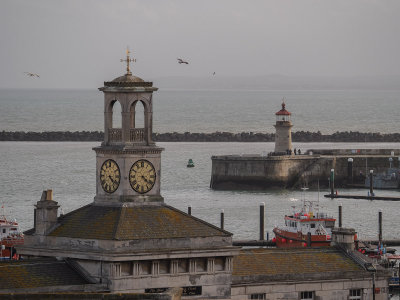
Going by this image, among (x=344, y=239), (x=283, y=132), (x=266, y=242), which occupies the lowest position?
(x=266, y=242)

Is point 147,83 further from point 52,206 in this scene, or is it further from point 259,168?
point 259,168

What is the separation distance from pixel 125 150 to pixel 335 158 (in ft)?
284

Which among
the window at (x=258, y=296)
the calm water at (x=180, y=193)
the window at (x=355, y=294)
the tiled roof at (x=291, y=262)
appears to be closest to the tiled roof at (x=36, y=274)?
the tiled roof at (x=291, y=262)

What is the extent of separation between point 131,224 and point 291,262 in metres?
5.48

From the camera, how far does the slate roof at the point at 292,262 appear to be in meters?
38.3

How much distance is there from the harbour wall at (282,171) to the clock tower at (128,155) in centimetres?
8070

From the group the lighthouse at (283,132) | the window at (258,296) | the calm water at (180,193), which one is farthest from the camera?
the lighthouse at (283,132)

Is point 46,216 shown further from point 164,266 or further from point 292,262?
point 292,262

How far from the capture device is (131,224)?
35688 millimetres

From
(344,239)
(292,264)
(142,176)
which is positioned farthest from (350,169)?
(142,176)

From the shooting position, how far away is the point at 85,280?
3506cm

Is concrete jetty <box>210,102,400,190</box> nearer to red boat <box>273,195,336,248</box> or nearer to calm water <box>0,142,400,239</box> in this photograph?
calm water <box>0,142,400,239</box>

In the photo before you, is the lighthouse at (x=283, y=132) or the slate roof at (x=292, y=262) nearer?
the slate roof at (x=292, y=262)

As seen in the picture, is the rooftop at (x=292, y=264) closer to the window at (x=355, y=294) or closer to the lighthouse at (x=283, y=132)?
the window at (x=355, y=294)
